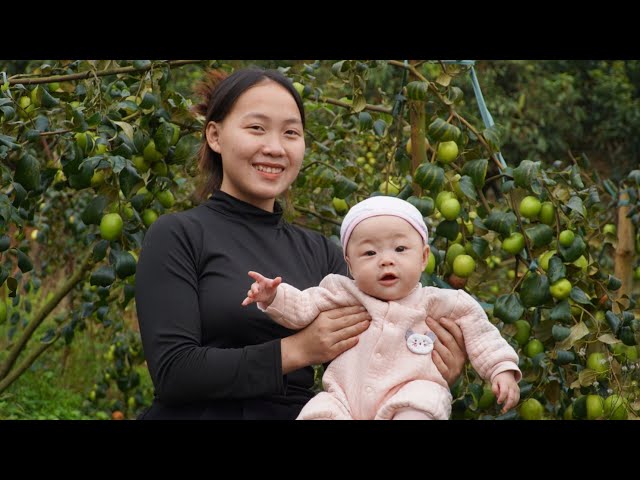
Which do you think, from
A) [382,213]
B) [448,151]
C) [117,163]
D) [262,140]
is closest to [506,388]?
[382,213]

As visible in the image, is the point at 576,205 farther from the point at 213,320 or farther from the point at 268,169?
the point at 213,320

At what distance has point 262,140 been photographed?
166 cm

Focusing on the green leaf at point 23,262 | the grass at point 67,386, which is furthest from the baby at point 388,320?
the grass at point 67,386

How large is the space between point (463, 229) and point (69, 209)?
2.28 meters

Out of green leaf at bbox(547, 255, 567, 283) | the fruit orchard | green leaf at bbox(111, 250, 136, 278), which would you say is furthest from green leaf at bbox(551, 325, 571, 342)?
green leaf at bbox(111, 250, 136, 278)

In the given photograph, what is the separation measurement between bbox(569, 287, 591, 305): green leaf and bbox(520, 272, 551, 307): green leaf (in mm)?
59

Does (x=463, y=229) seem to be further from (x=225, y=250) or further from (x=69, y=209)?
(x=69, y=209)

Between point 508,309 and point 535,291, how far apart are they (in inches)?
3.0

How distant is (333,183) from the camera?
2582 millimetres

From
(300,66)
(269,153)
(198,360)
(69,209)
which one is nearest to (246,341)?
(198,360)

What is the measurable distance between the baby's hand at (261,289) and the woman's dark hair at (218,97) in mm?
391

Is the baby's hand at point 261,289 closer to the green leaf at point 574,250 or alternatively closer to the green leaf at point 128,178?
the green leaf at point 128,178

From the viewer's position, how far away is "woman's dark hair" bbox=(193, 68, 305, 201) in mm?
1700
